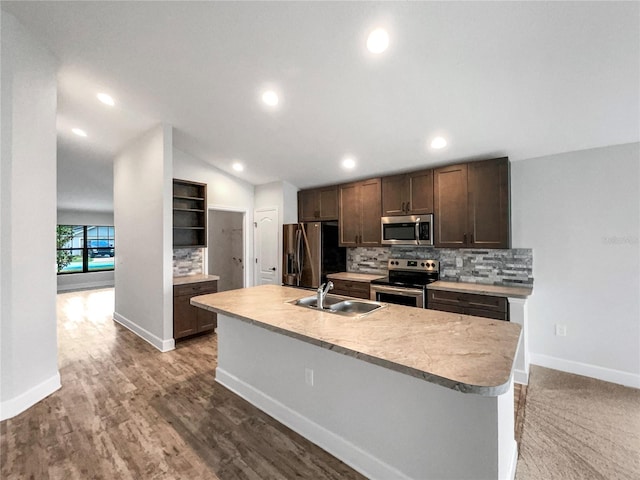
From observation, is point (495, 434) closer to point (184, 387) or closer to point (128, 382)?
point (184, 387)

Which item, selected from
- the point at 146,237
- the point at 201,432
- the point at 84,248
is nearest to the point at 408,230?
the point at 201,432

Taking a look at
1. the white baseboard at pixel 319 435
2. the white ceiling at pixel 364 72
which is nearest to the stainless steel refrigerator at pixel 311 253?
the white ceiling at pixel 364 72

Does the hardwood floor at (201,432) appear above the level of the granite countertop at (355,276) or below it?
below

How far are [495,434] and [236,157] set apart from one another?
170 inches

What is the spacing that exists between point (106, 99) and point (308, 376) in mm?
3778

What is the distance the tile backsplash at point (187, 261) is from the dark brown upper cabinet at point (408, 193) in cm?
307

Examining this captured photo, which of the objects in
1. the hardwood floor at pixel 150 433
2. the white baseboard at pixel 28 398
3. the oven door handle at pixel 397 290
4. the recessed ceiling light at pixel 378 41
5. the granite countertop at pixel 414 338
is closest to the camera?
the granite countertop at pixel 414 338

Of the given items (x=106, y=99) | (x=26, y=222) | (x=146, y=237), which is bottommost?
(x=146, y=237)

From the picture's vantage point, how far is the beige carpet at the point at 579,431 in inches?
71.6

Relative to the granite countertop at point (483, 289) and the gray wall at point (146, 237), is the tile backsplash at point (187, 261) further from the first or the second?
the granite countertop at point (483, 289)

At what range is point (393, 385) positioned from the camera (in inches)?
64.6

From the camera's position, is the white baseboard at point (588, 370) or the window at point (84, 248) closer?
the white baseboard at point (588, 370)

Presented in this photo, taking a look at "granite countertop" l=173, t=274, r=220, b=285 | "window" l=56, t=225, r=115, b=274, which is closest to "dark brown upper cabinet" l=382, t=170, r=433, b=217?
"granite countertop" l=173, t=274, r=220, b=285

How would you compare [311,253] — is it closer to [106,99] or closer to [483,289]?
[483,289]
